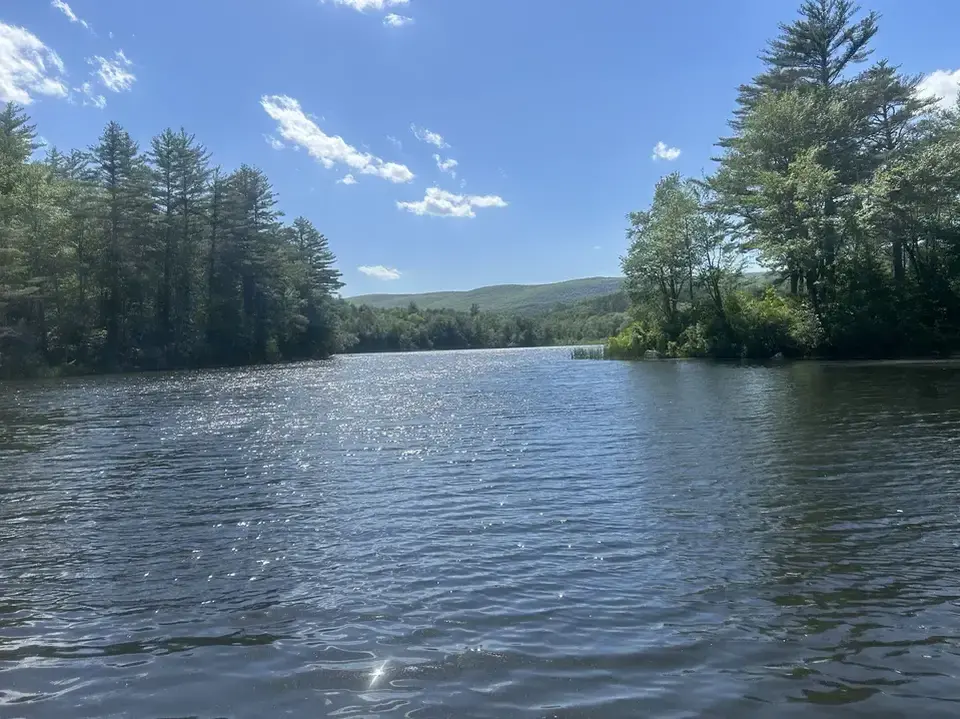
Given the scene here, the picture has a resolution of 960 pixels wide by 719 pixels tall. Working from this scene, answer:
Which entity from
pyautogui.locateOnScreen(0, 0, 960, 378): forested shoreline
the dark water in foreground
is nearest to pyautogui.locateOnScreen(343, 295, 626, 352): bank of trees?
pyautogui.locateOnScreen(0, 0, 960, 378): forested shoreline

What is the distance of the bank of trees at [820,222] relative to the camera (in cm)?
4466

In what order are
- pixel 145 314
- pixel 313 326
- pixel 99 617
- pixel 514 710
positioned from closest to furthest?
pixel 514 710
pixel 99 617
pixel 145 314
pixel 313 326

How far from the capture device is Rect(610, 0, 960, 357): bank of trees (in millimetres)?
44656

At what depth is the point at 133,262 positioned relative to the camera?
210 ft

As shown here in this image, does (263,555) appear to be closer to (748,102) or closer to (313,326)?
(748,102)

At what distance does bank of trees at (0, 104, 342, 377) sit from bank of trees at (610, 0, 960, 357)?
42.5 metres

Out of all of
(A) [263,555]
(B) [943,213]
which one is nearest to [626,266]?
(B) [943,213]

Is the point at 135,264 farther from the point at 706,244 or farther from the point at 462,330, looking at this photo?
the point at 462,330

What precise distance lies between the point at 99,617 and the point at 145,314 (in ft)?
217

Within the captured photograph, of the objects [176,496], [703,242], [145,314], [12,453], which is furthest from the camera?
[145,314]

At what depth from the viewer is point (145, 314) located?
66.7 m

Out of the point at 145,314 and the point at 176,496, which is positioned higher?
the point at 145,314

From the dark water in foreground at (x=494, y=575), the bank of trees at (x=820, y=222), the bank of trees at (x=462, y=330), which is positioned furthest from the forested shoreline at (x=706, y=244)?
the bank of trees at (x=462, y=330)

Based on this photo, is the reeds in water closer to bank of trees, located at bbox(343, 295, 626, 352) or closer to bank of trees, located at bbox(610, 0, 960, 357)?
bank of trees, located at bbox(610, 0, 960, 357)
